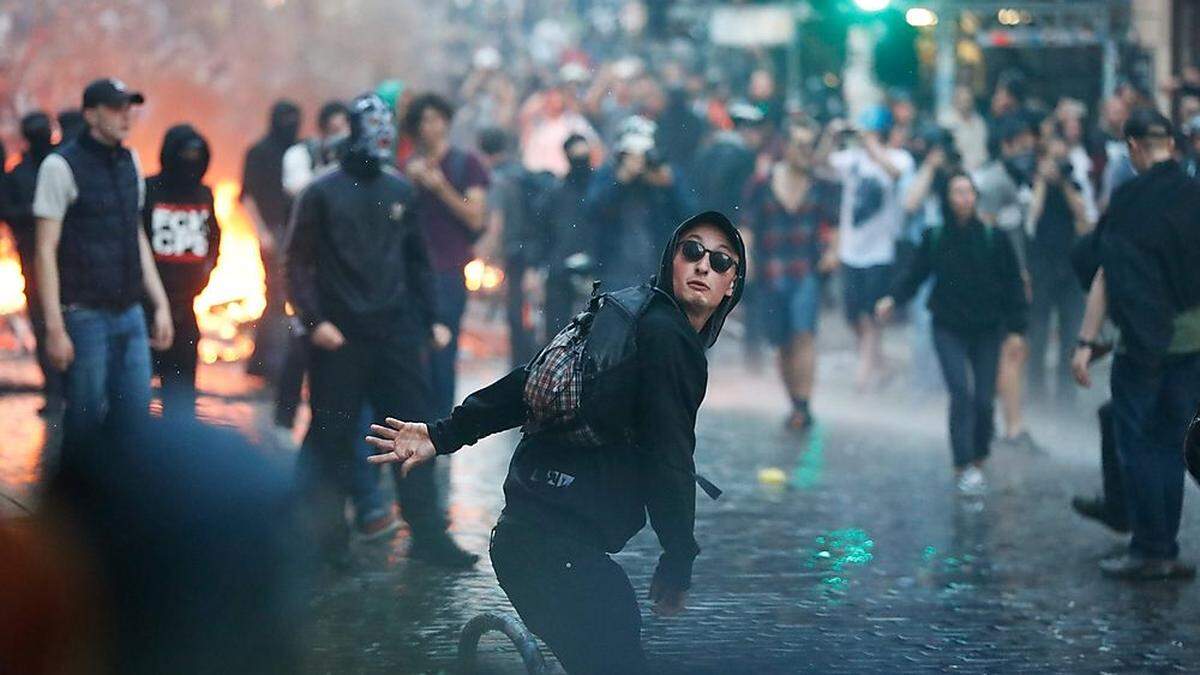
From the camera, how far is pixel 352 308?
888 cm

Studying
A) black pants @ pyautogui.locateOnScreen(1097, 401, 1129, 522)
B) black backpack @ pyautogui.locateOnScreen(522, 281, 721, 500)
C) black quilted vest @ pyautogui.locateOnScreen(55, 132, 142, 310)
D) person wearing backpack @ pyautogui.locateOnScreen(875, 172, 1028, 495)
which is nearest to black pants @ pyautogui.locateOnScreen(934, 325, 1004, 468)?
person wearing backpack @ pyautogui.locateOnScreen(875, 172, 1028, 495)

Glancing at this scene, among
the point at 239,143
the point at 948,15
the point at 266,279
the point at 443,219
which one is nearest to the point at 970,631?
the point at 443,219

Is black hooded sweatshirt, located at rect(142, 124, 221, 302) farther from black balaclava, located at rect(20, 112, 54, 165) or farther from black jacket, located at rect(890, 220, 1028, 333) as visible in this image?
black jacket, located at rect(890, 220, 1028, 333)

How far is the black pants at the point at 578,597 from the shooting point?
5.39 metres

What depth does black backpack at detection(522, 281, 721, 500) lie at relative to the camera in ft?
17.3

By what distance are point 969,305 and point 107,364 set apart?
4.59m

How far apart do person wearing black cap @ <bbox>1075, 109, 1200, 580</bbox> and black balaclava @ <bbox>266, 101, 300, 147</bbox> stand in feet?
19.5

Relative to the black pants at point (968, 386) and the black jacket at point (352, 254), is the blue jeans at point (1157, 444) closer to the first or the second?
the black pants at point (968, 386)

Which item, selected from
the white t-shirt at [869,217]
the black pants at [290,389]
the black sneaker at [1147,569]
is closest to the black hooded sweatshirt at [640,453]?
the black sneaker at [1147,569]

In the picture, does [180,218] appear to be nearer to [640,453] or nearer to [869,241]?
[640,453]

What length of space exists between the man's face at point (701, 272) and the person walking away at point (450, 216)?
5952mm

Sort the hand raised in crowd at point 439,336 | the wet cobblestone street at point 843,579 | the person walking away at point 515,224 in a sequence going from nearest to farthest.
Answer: the wet cobblestone street at point 843,579, the hand raised in crowd at point 439,336, the person walking away at point 515,224

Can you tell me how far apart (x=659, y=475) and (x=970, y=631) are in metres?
2.76

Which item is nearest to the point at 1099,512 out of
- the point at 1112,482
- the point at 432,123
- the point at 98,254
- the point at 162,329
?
the point at 1112,482
